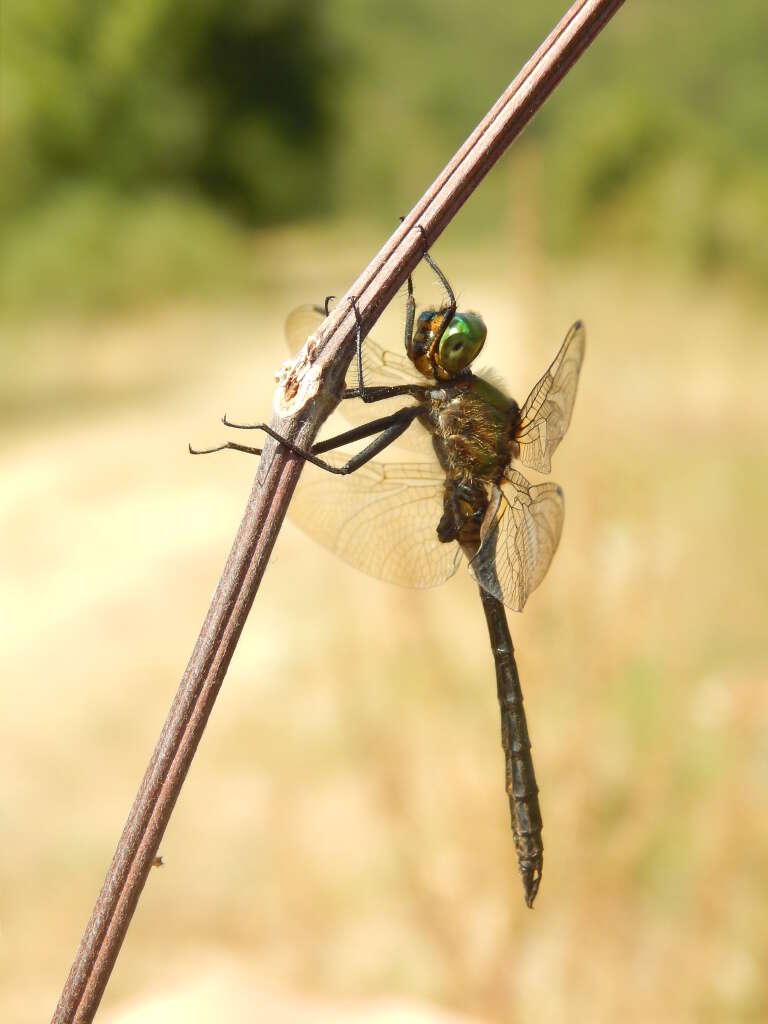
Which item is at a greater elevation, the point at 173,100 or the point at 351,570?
the point at 173,100

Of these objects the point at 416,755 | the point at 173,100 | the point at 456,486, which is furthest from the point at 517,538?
the point at 173,100

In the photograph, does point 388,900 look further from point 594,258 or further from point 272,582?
point 594,258

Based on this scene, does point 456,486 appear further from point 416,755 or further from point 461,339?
point 416,755

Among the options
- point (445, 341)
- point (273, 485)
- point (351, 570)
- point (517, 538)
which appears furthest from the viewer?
point (351, 570)

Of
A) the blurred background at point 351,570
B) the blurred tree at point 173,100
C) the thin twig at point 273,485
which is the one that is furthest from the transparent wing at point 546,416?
the blurred tree at point 173,100

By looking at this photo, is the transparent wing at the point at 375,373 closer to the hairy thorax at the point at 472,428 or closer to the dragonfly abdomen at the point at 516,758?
the hairy thorax at the point at 472,428

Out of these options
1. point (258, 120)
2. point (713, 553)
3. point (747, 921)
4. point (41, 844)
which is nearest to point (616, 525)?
point (713, 553)

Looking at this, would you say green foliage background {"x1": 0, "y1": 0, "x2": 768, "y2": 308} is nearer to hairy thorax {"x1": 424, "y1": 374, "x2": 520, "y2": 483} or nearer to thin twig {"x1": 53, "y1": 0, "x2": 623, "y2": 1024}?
hairy thorax {"x1": 424, "y1": 374, "x2": 520, "y2": 483}

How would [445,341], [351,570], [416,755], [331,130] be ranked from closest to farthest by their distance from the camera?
[445,341] < [416,755] < [351,570] < [331,130]
